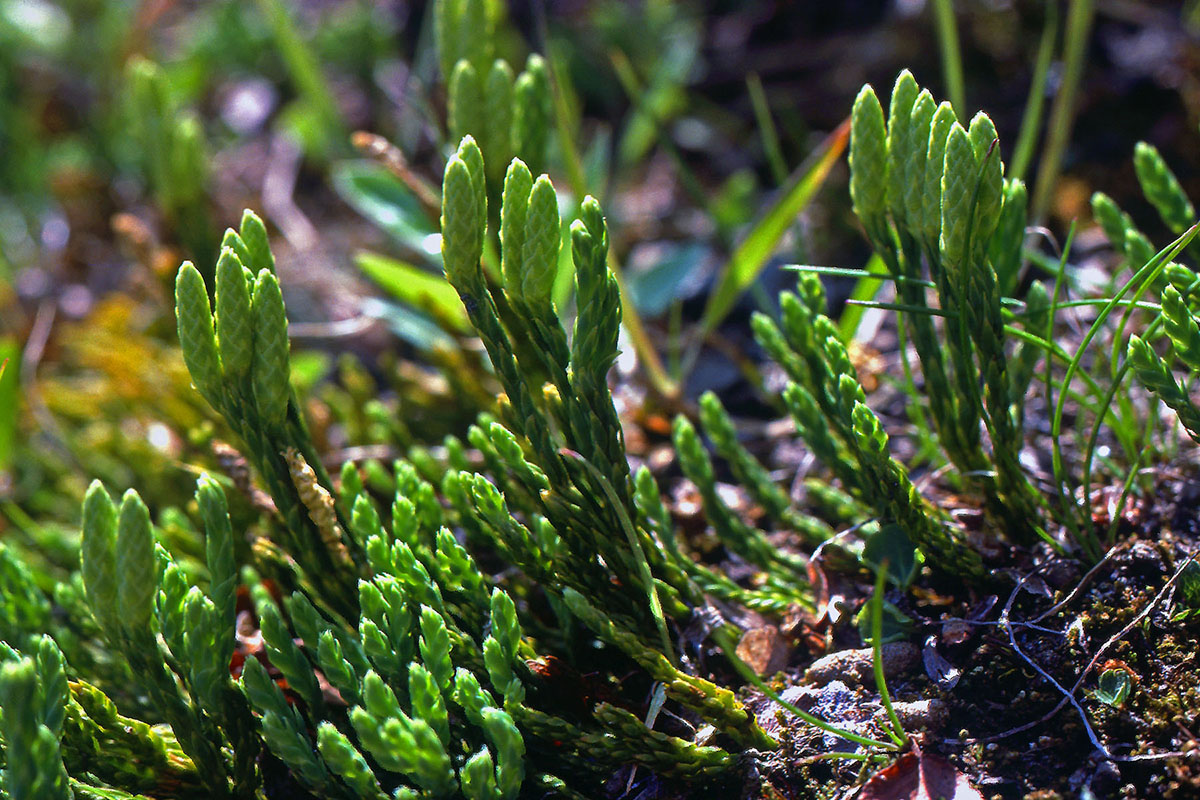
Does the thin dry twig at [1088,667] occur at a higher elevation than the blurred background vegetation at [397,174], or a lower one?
lower

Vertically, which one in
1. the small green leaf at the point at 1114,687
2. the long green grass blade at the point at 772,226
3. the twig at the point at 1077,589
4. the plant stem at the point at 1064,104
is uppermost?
the plant stem at the point at 1064,104

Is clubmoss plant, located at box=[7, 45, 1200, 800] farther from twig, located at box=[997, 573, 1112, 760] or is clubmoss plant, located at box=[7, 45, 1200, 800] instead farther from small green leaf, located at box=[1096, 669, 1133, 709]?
small green leaf, located at box=[1096, 669, 1133, 709]

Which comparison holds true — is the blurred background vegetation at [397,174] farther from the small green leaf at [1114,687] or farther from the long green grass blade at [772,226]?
the small green leaf at [1114,687]

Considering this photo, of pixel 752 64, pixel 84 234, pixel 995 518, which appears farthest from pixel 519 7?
pixel 995 518

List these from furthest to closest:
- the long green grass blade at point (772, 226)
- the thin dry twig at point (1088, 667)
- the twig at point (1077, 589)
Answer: the long green grass blade at point (772, 226) < the twig at point (1077, 589) < the thin dry twig at point (1088, 667)

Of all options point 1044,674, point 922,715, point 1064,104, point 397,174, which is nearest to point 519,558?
point 922,715

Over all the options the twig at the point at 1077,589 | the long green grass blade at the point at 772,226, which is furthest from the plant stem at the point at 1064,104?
the twig at the point at 1077,589

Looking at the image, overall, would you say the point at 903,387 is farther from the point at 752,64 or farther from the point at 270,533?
the point at 752,64

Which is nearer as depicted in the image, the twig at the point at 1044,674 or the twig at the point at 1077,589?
the twig at the point at 1044,674

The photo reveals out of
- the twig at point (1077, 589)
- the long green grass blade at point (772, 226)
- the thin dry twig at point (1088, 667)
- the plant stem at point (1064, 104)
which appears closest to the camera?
the thin dry twig at point (1088, 667)
